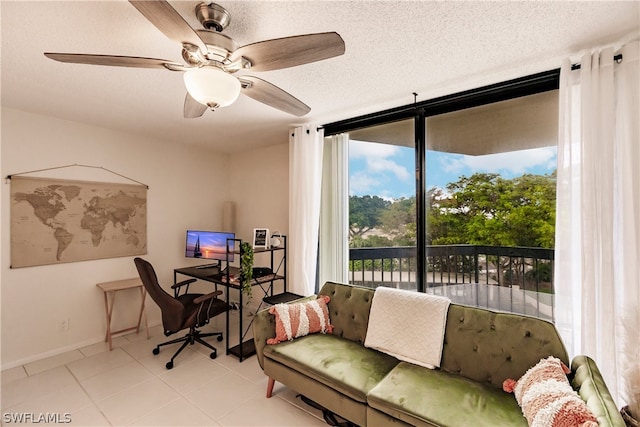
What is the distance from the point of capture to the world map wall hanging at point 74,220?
2824mm

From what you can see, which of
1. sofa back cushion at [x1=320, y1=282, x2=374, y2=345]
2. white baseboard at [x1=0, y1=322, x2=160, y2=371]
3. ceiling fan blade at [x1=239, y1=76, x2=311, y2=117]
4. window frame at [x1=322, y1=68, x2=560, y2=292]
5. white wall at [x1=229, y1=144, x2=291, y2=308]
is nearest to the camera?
ceiling fan blade at [x1=239, y1=76, x2=311, y2=117]

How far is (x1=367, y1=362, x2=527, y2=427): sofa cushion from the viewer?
1.47 meters

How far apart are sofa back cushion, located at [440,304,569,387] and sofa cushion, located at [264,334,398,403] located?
0.43m

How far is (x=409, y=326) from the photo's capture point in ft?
6.95

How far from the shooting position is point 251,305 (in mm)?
4293

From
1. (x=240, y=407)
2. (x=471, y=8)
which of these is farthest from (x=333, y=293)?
(x=471, y=8)

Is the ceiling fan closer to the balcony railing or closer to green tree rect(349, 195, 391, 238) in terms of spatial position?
green tree rect(349, 195, 391, 238)

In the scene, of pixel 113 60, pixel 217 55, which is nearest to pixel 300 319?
pixel 217 55

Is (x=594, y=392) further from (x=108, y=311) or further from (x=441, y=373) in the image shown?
(x=108, y=311)

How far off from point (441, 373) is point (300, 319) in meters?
1.08

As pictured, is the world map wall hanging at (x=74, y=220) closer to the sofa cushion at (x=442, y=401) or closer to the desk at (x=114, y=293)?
Result: the desk at (x=114, y=293)

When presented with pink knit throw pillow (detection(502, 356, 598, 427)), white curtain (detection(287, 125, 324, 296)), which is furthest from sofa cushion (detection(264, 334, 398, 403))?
white curtain (detection(287, 125, 324, 296))

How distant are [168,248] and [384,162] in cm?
297

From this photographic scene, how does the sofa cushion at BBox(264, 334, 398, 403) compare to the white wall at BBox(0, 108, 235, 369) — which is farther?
the white wall at BBox(0, 108, 235, 369)
